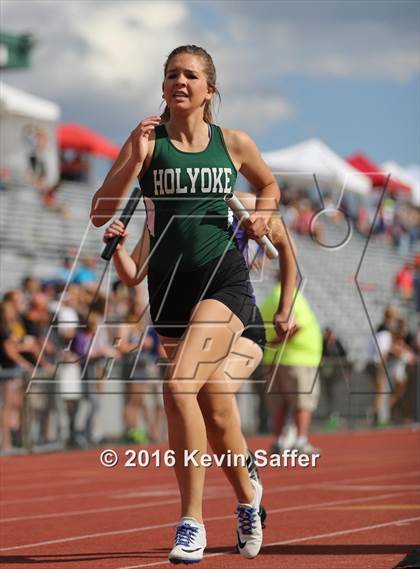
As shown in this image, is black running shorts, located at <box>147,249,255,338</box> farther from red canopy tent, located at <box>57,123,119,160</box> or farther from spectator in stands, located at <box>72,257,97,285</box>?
red canopy tent, located at <box>57,123,119,160</box>

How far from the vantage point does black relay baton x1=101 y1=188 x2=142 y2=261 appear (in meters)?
5.90

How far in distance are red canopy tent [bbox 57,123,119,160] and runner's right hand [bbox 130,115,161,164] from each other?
91.2ft

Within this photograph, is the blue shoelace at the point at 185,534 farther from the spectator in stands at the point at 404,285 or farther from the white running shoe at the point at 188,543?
the spectator in stands at the point at 404,285

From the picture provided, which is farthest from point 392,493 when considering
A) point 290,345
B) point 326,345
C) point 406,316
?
point 406,316

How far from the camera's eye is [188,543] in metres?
5.66

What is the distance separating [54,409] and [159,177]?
11176 mm

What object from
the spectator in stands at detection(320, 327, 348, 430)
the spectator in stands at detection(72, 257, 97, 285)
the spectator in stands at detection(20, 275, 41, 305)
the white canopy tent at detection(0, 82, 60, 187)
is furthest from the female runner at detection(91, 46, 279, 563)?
the white canopy tent at detection(0, 82, 60, 187)

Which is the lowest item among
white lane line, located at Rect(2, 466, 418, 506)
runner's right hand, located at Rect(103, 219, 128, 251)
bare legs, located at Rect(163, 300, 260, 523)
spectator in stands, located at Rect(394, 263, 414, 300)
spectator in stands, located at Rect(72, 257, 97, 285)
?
bare legs, located at Rect(163, 300, 260, 523)

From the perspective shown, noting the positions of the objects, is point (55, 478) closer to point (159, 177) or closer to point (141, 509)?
point (141, 509)

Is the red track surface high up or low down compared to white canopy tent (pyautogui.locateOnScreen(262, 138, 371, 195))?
down

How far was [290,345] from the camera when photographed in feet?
49.1

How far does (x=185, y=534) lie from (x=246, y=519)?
515 mm

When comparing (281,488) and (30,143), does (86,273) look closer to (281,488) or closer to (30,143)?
(281,488)

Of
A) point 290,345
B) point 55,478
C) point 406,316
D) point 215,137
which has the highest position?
point 406,316
